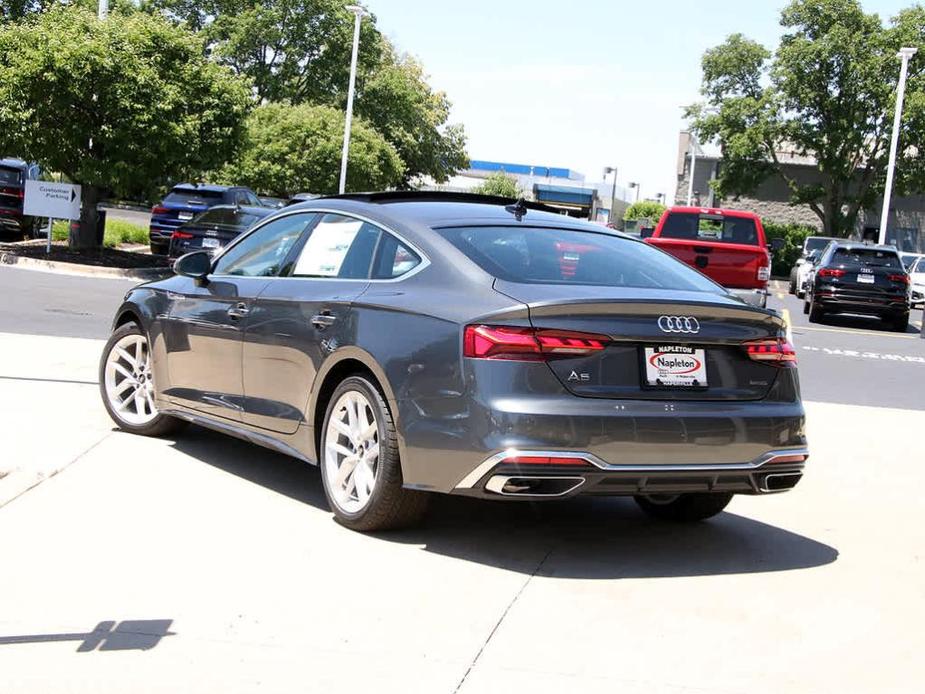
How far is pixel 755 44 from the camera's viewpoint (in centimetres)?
5772

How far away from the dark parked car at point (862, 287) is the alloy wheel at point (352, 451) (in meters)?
19.8

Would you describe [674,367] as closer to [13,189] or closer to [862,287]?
[862,287]

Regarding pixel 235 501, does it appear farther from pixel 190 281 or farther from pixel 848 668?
pixel 848 668

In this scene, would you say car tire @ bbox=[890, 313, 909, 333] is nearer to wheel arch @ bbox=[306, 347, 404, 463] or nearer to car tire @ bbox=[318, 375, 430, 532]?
wheel arch @ bbox=[306, 347, 404, 463]

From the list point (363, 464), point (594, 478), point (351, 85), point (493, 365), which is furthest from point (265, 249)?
point (351, 85)

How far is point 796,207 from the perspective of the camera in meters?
62.6

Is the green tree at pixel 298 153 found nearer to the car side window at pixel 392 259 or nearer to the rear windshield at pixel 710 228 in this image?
the rear windshield at pixel 710 228

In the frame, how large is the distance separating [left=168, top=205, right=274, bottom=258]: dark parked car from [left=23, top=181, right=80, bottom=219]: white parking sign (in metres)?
3.05

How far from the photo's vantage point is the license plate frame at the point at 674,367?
5234 millimetres

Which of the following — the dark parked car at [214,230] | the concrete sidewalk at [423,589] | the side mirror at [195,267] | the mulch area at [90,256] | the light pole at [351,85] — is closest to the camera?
the concrete sidewalk at [423,589]

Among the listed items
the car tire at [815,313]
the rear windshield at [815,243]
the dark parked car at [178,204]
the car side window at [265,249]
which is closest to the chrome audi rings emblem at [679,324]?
the car side window at [265,249]

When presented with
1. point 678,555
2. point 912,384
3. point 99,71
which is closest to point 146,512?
point 678,555

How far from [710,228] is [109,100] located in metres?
11.2

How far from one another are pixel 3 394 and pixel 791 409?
18.1ft
